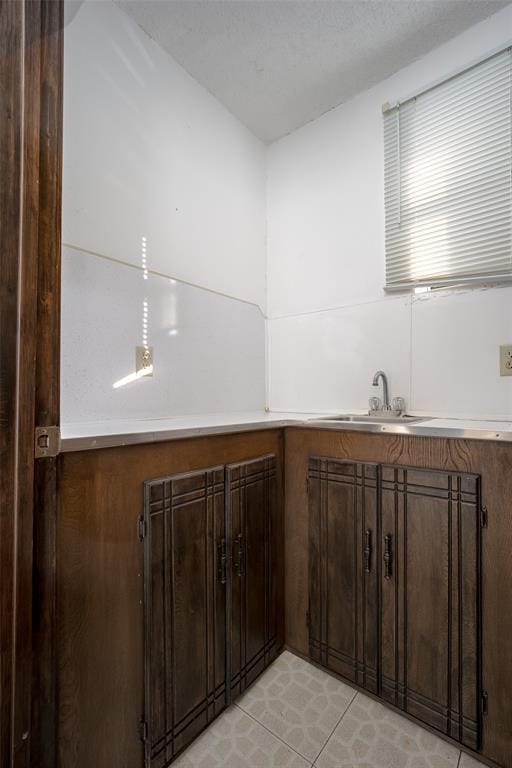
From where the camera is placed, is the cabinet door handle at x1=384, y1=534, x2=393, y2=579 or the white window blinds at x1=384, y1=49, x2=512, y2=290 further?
the white window blinds at x1=384, y1=49, x2=512, y2=290

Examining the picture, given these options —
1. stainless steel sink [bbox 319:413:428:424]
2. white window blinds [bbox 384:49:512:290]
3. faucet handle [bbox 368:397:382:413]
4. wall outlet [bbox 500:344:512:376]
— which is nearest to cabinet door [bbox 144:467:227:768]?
stainless steel sink [bbox 319:413:428:424]

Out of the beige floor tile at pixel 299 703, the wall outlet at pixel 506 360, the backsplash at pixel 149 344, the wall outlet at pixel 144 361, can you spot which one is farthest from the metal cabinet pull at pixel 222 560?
the wall outlet at pixel 506 360

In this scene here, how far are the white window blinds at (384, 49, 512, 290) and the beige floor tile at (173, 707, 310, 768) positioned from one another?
180cm

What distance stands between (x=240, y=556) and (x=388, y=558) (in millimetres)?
512

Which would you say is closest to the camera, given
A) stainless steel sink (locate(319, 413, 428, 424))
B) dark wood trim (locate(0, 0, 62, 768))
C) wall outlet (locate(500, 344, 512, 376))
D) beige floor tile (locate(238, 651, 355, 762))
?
dark wood trim (locate(0, 0, 62, 768))

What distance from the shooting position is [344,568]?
1.34 m

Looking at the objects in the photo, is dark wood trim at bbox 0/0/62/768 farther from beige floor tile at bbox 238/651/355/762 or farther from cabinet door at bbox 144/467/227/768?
beige floor tile at bbox 238/651/355/762

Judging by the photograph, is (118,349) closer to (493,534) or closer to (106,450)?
(106,450)

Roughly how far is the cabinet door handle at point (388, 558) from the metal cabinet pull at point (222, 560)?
547mm

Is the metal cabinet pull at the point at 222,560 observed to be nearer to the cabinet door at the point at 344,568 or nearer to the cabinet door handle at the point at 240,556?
the cabinet door handle at the point at 240,556

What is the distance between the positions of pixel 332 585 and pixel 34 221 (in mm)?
1481

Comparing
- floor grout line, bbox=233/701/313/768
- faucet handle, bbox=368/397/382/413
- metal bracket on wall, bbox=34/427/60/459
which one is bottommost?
floor grout line, bbox=233/701/313/768

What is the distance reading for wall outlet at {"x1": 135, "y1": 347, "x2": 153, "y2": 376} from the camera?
1450mm

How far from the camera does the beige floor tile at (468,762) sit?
1075mm
